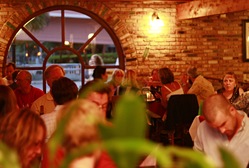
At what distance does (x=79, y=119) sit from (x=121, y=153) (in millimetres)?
240

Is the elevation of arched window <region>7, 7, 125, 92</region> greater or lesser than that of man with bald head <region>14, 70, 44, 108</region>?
greater

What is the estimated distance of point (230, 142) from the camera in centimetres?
306

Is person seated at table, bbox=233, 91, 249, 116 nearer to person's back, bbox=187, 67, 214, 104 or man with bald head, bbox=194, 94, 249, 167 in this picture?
man with bald head, bbox=194, 94, 249, 167

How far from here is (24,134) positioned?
177cm

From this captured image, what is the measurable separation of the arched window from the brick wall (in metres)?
0.21

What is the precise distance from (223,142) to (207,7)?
5991mm

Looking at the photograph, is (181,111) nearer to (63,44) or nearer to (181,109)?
(181,109)

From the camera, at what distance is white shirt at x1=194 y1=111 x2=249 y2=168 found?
304 centimetres

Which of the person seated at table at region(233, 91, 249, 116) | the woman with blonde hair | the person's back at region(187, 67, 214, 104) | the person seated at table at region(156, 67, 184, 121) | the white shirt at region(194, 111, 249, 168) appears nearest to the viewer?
the woman with blonde hair

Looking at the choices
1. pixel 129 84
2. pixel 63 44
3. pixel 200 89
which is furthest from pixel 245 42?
pixel 63 44

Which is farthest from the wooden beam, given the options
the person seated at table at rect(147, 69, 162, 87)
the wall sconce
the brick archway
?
the person seated at table at rect(147, 69, 162, 87)

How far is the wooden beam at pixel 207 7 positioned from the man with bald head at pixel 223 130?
5.23 m

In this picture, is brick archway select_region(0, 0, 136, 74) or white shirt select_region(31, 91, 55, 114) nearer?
white shirt select_region(31, 91, 55, 114)

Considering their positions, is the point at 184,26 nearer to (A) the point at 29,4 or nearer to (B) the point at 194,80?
(B) the point at 194,80
